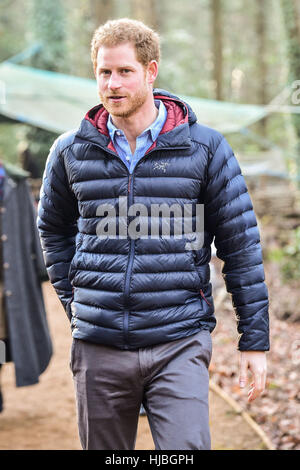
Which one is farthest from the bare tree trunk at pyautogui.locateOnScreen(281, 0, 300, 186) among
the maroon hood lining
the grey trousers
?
the grey trousers

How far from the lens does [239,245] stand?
2688mm

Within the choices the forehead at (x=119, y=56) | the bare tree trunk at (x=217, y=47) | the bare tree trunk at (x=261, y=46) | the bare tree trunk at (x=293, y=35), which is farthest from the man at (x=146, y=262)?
the bare tree trunk at (x=261, y=46)

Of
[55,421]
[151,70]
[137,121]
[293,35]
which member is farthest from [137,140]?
[293,35]

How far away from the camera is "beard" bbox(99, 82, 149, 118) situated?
2576 millimetres

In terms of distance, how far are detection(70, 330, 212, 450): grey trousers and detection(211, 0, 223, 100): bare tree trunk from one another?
63.1 feet

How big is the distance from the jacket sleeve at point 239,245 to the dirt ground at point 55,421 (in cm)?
208

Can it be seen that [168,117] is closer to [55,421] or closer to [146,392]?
[146,392]

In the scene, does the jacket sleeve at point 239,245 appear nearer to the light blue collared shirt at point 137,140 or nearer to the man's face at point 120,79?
the light blue collared shirt at point 137,140

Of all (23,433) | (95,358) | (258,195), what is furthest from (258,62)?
(95,358)

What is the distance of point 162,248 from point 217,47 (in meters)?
20.1

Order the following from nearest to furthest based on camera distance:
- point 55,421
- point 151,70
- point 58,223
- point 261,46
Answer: point 151,70 → point 58,223 → point 55,421 → point 261,46

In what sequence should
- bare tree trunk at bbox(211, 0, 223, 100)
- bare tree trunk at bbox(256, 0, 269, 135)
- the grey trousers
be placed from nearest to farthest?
the grey trousers
bare tree trunk at bbox(211, 0, 223, 100)
bare tree trunk at bbox(256, 0, 269, 135)

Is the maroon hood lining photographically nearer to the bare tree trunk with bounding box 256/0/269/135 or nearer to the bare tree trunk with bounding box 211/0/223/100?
the bare tree trunk with bounding box 211/0/223/100
